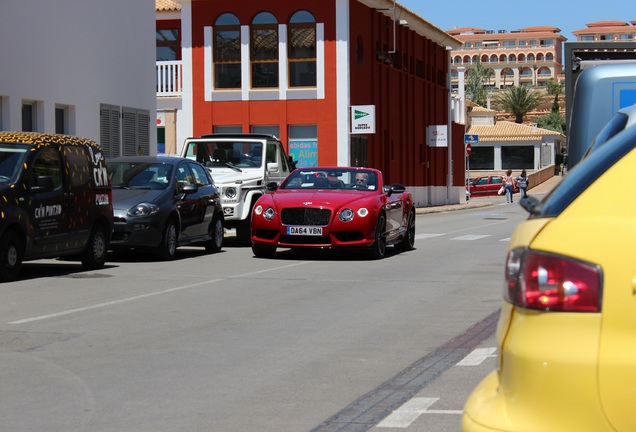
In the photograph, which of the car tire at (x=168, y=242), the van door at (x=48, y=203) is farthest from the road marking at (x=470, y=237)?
the van door at (x=48, y=203)

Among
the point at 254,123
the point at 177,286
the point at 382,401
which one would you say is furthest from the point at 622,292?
the point at 254,123

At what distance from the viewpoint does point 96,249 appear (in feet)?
A: 58.2

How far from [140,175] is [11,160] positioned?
4.86 m

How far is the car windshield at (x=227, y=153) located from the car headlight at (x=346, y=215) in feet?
17.5

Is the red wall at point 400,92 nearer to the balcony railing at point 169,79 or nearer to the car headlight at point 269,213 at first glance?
the balcony railing at point 169,79

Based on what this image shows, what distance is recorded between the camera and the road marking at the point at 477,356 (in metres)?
9.12

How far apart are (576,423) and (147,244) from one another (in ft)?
51.8

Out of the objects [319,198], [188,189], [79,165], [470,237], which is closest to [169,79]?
[470,237]

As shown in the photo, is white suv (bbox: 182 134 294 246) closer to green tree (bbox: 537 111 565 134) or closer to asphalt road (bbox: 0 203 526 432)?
asphalt road (bbox: 0 203 526 432)

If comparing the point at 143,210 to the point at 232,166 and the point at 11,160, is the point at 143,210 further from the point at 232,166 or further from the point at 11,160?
the point at 232,166

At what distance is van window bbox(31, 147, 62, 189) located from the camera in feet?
52.9

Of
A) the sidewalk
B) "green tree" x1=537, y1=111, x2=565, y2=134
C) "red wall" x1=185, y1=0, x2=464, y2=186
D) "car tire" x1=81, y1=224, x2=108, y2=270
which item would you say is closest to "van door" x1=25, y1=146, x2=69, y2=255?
"car tire" x1=81, y1=224, x2=108, y2=270

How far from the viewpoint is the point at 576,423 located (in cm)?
374

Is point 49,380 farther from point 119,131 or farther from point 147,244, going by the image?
point 119,131
